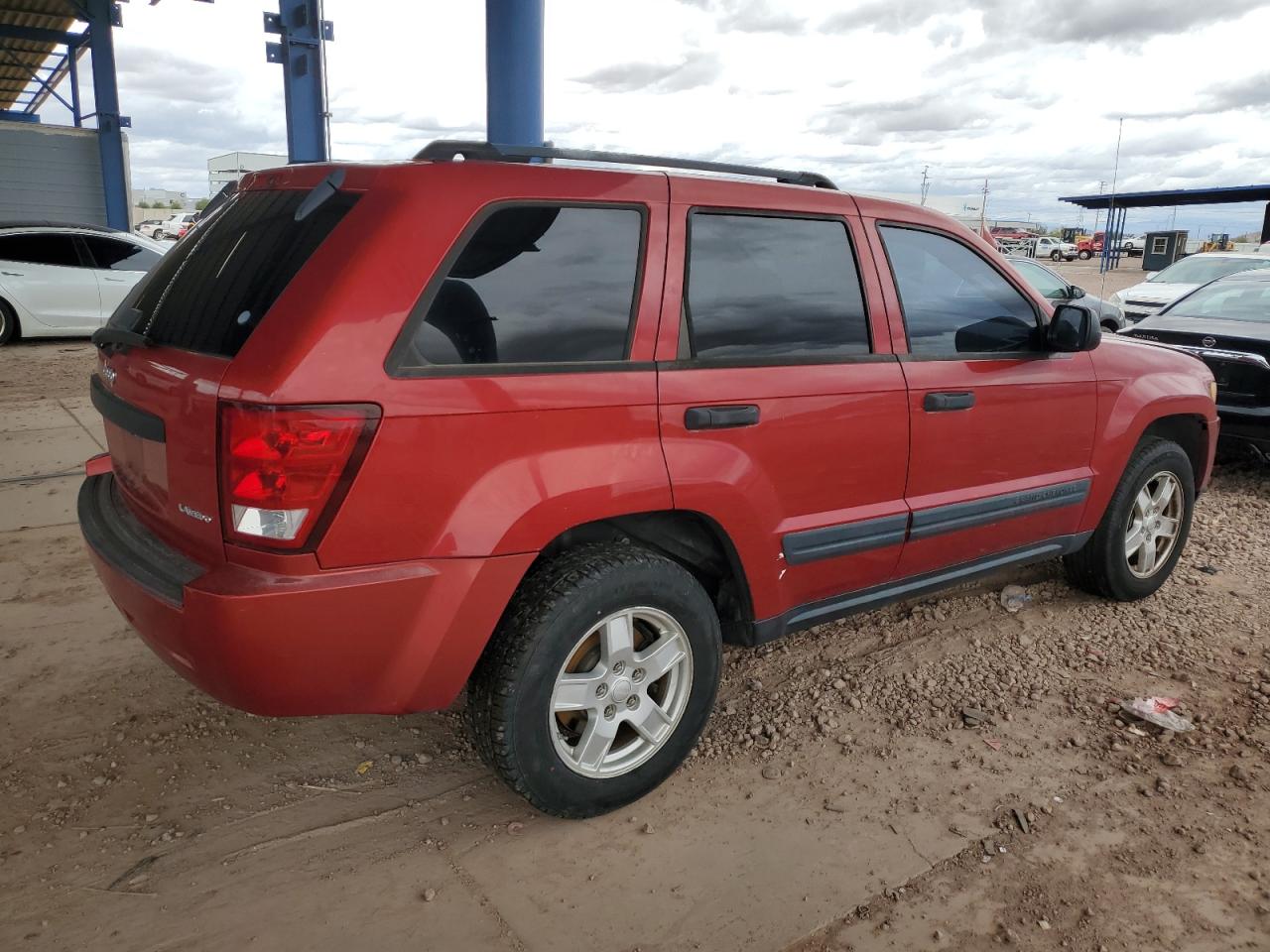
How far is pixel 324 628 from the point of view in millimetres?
2266

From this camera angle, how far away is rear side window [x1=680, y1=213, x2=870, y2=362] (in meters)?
2.83

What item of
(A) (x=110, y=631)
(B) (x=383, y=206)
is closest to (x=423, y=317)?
(B) (x=383, y=206)

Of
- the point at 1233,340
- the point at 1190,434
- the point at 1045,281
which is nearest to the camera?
the point at 1190,434

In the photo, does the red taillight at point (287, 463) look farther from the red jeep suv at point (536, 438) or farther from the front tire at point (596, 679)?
the front tire at point (596, 679)

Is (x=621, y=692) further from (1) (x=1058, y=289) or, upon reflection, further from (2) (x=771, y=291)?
(1) (x=1058, y=289)

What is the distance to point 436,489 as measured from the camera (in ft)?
7.61

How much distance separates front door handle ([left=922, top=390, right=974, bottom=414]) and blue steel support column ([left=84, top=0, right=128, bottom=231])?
22.0m

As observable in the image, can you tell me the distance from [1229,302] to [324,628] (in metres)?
8.00

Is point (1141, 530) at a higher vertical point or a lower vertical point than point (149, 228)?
lower

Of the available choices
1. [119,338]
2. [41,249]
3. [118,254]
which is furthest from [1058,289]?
[41,249]

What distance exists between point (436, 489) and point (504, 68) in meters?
6.21

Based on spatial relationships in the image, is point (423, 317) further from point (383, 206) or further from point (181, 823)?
point (181, 823)

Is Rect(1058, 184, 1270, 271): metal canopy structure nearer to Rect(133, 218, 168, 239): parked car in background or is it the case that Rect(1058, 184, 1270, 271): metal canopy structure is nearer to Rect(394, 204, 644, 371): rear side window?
Rect(394, 204, 644, 371): rear side window

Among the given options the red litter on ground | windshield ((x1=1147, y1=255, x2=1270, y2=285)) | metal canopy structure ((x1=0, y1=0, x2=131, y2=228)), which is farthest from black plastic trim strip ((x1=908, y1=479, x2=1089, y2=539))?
metal canopy structure ((x1=0, y1=0, x2=131, y2=228))
